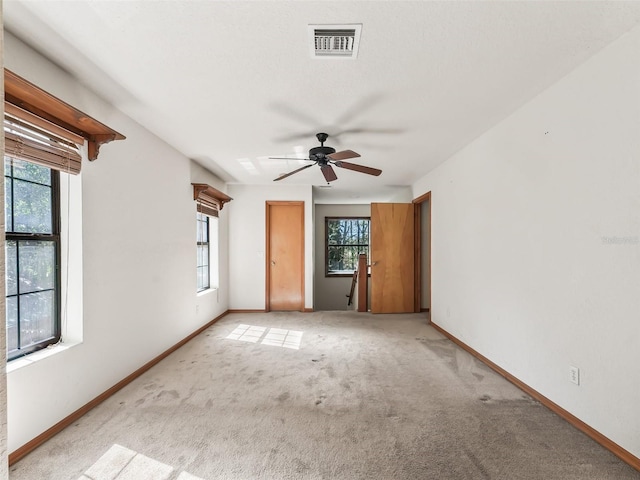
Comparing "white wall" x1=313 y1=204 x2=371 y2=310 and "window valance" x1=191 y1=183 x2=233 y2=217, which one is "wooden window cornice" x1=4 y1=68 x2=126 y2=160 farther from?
"white wall" x1=313 y1=204 x2=371 y2=310

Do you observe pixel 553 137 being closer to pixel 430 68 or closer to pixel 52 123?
pixel 430 68

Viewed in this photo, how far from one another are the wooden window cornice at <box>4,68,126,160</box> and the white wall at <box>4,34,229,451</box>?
7.0 inches

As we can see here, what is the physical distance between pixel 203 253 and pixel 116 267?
2255mm

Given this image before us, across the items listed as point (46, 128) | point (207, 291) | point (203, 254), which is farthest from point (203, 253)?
point (46, 128)

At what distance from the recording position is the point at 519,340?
258 cm

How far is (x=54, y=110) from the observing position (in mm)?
1873

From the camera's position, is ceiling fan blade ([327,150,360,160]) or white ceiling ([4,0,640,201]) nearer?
white ceiling ([4,0,640,201])

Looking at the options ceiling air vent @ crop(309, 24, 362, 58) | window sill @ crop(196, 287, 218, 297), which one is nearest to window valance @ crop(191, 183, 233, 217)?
window sill @ crop(196, 287, 218, 297)

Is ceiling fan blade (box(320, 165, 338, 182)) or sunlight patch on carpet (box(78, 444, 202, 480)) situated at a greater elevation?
ceiling fan blade (box(320, 165, 338, 182))

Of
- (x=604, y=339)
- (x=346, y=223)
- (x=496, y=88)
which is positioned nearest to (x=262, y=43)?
(x=496, y=88)

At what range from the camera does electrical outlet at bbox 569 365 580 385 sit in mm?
2016

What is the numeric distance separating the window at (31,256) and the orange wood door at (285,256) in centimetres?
359

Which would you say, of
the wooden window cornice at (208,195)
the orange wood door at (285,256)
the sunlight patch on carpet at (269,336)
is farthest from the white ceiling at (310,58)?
the orange wood door at (285,256)

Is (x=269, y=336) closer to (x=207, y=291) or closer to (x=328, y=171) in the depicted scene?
(x=207, y=291)
